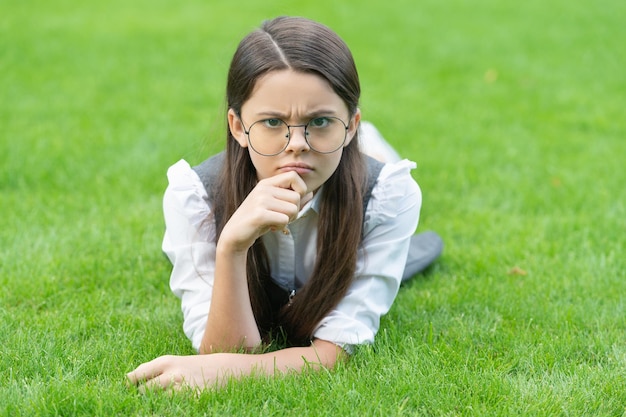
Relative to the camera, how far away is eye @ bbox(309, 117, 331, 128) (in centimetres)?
271

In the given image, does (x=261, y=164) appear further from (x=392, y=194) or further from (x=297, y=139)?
(x=392, y=194)

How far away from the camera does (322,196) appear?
9.78 ft

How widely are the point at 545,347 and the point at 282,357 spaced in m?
0.94

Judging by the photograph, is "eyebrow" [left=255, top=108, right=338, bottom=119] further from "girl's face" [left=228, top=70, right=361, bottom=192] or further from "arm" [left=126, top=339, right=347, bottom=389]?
"arm" [left=126, top=339, right=347, bottom=389]

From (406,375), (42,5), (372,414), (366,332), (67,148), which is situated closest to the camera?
(372,414)

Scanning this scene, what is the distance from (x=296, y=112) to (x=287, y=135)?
0.08 meters

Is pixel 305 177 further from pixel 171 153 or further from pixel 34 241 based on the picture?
pixel 171 153

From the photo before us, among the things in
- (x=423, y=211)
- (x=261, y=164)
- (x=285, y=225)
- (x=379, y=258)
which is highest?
(x=261, y=164)

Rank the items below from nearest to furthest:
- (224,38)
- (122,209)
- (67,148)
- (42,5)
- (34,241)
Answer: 1. (34,241)
2. (122,209)
3. (67,148)
4. (224,38)
5. (42,5)

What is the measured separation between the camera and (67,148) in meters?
5.37

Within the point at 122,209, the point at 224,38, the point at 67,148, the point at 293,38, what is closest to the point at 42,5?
the point at 224,38

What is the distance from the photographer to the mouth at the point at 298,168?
2730mm

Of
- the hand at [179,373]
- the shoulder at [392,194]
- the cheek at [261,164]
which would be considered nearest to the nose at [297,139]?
the cheek at [261,164]

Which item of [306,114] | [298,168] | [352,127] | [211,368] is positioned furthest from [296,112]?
[211,368]
